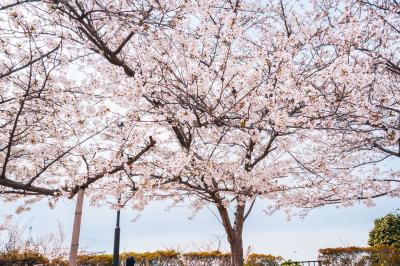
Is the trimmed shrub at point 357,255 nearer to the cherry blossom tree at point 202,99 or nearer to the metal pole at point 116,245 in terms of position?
the cherry blossom tree at point 202,99

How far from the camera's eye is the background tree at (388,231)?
15.1 meters

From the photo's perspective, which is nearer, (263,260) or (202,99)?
(202,99)

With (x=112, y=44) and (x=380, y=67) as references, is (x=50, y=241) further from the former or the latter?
(x=380, y=67)

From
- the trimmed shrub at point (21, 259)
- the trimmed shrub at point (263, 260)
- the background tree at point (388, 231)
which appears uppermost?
the background tree at point (388, 231)

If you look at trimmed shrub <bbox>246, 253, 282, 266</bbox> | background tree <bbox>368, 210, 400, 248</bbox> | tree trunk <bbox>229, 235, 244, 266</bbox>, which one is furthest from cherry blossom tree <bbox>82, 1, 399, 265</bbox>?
background tree <bbox>368, 210, 400, 248</bbox>

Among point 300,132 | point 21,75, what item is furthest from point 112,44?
point 300,132

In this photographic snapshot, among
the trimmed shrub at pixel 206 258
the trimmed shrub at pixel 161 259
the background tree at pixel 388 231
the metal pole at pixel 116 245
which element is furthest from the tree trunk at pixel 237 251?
the background tree at pixel 388 231

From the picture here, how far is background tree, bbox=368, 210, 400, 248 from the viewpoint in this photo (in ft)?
49.5

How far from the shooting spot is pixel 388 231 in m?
15.5

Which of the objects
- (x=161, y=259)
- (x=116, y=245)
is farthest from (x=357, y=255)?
(x=116, y=245)

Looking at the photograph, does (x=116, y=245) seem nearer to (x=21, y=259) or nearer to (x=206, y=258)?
(x=206, y=258)

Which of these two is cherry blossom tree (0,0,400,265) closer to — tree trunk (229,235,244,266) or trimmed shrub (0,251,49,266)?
tree trunk (229,235,244,266)

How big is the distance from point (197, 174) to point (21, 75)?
3.71 meters

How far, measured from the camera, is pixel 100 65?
23.6ft
